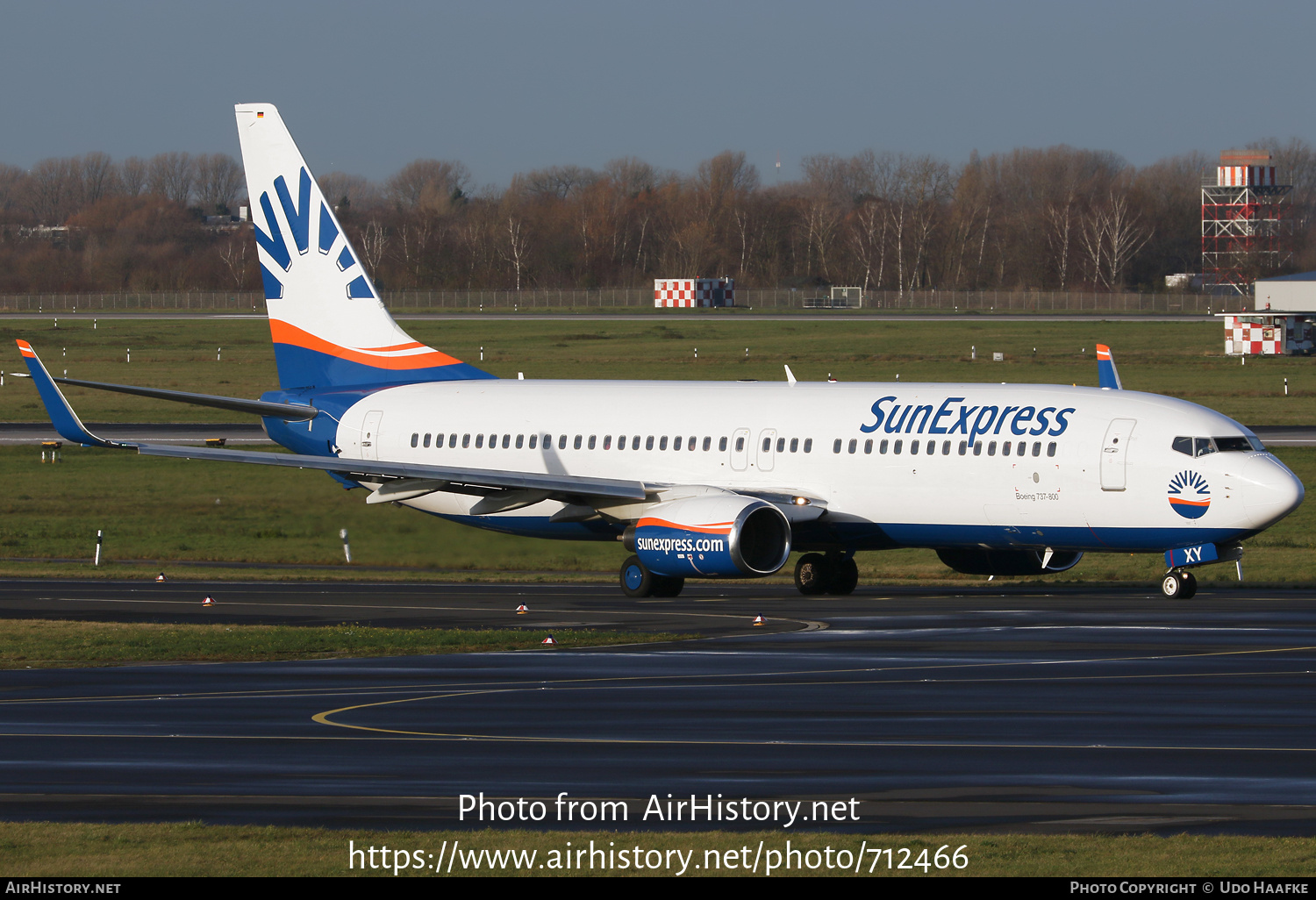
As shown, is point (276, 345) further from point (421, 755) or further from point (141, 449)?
point (421, 755)

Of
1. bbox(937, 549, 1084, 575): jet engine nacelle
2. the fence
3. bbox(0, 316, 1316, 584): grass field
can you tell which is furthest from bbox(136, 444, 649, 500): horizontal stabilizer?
the fence

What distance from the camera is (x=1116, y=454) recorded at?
34906 mm

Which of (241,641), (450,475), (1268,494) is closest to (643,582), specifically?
(450,475)

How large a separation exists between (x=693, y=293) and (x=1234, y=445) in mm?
142076

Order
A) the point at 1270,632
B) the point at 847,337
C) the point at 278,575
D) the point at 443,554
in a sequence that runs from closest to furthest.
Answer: the point at 1270,632
the point at 443,554
the point at 278,575
the point at 847,337

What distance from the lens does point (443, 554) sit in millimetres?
40875

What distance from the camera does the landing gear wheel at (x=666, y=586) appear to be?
38094 millimetres

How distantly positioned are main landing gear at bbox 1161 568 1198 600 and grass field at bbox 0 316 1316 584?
231 inches

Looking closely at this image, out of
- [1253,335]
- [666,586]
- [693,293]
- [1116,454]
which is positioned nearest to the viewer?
[1116,454]

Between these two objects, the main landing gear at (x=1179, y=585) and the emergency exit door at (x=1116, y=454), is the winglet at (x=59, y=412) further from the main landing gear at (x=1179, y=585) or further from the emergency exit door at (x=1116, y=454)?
the main landing gear at (x=1179, y=585)

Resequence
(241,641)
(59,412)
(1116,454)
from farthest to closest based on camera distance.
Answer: (59,412)
(1116,454)
(241,641)

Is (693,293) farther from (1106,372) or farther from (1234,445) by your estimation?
(1234,445)

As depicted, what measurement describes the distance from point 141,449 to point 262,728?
1798cm
